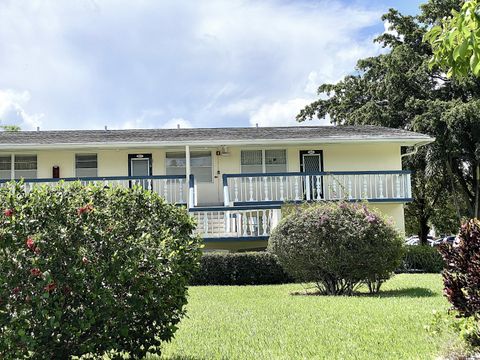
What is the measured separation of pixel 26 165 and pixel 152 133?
198 inches

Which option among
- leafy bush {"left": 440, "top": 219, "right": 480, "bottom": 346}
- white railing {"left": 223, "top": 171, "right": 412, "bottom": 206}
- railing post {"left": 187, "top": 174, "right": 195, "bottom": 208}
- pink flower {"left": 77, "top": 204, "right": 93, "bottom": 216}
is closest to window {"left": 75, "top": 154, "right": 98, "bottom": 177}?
railing post {"left": 187, "top": 174, "right": 195, "bottom": 208}

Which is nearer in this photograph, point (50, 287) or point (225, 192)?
point (50, 287)

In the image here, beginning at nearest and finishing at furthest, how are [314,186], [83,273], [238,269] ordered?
[83,273] → [238,269] → [314,186]

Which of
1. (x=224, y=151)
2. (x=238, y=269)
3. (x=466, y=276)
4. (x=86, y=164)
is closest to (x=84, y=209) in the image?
(x=466, y=276)

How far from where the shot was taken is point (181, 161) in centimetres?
2381

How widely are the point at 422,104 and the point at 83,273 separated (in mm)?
25794

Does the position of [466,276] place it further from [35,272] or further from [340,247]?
[340,247]

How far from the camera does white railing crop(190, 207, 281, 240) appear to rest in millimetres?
19203

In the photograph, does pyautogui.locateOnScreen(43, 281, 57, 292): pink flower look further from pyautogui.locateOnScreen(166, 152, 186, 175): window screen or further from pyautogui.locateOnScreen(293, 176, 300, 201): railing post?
pyautogui.locateOnScreen(166, 152, 186, 175): window screen

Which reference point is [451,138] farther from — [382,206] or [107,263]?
[107,263]

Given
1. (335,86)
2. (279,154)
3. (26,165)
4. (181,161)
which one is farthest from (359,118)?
(26,165)

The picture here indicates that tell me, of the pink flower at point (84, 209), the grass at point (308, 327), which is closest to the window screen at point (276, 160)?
the grass at point (308, 327)

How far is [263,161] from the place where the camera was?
78.4 ft

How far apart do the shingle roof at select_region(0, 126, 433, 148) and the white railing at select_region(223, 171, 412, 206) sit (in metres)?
1.36
